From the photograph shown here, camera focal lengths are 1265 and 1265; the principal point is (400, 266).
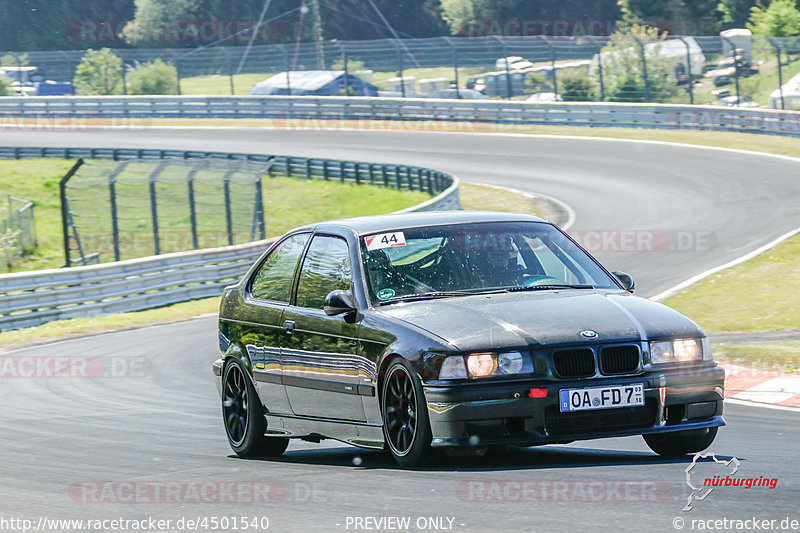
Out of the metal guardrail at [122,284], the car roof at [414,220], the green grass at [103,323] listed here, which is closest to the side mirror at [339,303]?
the car roof at [414,220]

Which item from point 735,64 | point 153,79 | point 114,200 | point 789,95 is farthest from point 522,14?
point 114,200

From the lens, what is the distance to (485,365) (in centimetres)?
627

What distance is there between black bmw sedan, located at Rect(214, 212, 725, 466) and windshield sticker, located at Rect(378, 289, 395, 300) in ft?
0.04

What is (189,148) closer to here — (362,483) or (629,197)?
(629,197)

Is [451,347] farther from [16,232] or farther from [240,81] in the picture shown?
[240,81]

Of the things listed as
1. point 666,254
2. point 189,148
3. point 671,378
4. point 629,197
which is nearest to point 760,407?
point 671,378

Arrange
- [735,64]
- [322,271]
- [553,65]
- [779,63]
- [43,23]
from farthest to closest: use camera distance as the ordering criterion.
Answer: [43,23], [553,65], [735,64], [779,63], [322,271]

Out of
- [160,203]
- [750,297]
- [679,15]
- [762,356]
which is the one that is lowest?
[750,297]

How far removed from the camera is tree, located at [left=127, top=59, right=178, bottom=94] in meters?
56.2

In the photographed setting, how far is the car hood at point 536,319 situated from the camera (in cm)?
631

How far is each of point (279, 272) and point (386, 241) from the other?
106 cm

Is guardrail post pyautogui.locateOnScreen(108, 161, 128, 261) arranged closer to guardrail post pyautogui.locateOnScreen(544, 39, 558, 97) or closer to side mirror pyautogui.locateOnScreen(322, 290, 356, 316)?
side mirror pyautogui.locateOnScreen(322, 290, 356, 316)

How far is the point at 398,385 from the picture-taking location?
6648mm

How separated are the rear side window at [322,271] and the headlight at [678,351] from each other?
1.89 metres
